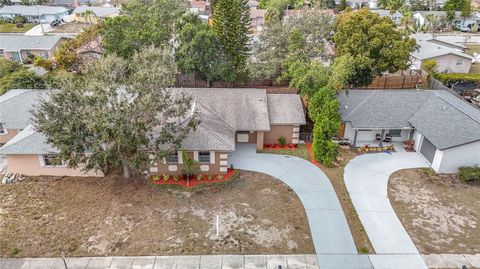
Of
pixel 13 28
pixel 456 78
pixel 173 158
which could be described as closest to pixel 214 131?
pixel 173 158

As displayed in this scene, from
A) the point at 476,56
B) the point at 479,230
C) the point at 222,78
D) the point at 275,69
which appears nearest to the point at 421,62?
the point at 476,56

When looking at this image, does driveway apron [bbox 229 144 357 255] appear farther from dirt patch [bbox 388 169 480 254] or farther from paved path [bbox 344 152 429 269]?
dirt patch [bbox 388 169 480 254]

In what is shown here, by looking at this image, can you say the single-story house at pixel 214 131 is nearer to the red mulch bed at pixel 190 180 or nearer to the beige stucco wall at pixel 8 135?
the red mulch bed at pixel 190 180

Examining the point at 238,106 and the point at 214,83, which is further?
the point at 214,83

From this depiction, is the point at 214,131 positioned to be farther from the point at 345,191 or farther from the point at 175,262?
the point at 175,262

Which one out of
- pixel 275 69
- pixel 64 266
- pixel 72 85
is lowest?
pixel 64 266

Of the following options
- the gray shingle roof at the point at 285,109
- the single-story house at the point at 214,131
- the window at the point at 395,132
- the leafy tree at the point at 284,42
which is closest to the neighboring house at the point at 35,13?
the single-story house at the point at 214,131

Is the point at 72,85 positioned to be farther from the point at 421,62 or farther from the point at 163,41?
the point at 421,62
